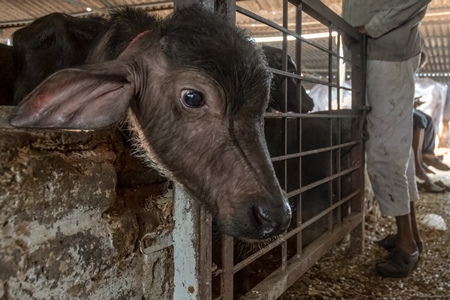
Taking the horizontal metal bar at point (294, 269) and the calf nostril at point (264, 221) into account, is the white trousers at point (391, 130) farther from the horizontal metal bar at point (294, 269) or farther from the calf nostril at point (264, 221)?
the calf nostril at point (264, 221)

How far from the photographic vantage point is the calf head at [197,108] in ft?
4.56

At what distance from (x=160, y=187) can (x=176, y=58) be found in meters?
0.67

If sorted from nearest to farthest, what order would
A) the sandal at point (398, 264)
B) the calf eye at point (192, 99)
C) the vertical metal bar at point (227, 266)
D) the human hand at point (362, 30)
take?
the calf eye at point (192, 99) < the vertical metal bar at point (227, 266) < the sandal at point (398, 264) < the human hand at point (362, 30)

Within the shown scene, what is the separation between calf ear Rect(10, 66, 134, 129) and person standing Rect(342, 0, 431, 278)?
7.58ft

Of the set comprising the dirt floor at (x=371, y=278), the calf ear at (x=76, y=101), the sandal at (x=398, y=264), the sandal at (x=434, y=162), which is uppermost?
the calf ear at (x=76, y=101)

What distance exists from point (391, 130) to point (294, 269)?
1468mm

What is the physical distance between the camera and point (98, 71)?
1.45 metres

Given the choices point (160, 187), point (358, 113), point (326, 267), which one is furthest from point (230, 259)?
point (358, 113)

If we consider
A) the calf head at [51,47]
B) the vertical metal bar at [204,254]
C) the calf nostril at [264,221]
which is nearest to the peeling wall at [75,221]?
the vertical metal bar at [204,254]

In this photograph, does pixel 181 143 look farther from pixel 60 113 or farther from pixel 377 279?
pixel 377 279

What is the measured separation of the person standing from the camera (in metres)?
3.19

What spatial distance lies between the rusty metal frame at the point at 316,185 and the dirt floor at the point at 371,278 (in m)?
0.23

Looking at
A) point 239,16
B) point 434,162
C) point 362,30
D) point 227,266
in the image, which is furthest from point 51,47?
point 434,162

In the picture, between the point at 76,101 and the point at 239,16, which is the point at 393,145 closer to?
the point at 76,101
